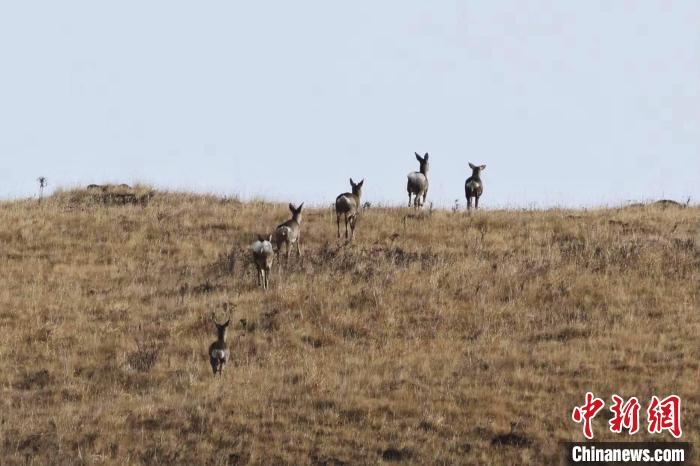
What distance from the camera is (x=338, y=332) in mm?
20156

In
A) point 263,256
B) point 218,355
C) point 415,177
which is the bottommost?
point 218,355

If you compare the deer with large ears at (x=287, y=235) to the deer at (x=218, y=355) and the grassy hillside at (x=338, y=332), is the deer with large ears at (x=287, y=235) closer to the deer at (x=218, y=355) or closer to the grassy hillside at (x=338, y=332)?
the grassy hillside at (x=338, y=332)

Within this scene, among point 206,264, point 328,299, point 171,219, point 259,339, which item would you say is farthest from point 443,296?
point 171,219

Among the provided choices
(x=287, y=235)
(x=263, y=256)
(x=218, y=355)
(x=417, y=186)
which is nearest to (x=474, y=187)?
(x=417, y=186)

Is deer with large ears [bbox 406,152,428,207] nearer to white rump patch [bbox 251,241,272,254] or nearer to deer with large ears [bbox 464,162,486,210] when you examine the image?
deer with large ears [bbox 464,162,486,210]

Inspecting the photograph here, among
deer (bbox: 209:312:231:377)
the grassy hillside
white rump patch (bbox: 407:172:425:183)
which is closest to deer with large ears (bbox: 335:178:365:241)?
the grassy hillside

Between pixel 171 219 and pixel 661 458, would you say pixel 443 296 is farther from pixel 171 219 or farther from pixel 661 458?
pixel 171 219

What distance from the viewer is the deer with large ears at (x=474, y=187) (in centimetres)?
3050

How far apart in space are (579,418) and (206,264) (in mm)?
12703

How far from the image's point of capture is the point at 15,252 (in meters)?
26.5

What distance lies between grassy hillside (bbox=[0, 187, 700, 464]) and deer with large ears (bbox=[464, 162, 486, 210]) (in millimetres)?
1145

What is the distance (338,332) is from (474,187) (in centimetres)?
1153

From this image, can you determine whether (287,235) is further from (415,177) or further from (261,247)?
(415,177)

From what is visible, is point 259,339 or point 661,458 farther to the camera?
point 259,339
